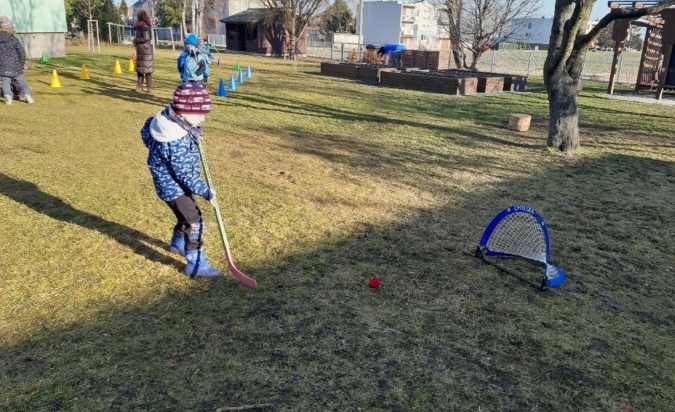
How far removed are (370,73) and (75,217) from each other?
17470 mm

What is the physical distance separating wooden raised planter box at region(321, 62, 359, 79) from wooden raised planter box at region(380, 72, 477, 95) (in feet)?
8.08

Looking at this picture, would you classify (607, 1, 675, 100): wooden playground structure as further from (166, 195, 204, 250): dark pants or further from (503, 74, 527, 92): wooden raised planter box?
(166, 195, 204, 250): dark pants

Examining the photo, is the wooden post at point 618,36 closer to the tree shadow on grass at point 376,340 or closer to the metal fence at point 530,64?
the metal fence at point 530,64

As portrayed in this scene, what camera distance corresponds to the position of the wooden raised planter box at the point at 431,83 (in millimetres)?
17156

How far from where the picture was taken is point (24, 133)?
8570mm

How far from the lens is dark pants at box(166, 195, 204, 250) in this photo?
152 inches

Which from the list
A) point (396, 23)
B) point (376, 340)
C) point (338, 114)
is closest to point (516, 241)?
point (376, 340)

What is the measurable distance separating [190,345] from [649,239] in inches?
188

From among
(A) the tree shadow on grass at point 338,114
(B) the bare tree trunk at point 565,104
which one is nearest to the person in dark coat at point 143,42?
(A) the tree shadow on grass at point 338,114

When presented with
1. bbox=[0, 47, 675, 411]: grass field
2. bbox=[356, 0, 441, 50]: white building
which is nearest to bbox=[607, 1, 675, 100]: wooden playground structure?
bbox=[0, 47, 675, 411]: grass field

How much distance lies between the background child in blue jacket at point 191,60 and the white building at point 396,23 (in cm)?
6507

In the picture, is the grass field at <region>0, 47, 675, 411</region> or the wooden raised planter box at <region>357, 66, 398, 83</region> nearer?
→ the grass field at <region>0, 47, 675, 411</region>

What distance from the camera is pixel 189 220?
3.89 meters

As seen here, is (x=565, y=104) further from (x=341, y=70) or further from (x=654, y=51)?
(x=654, y=51)
